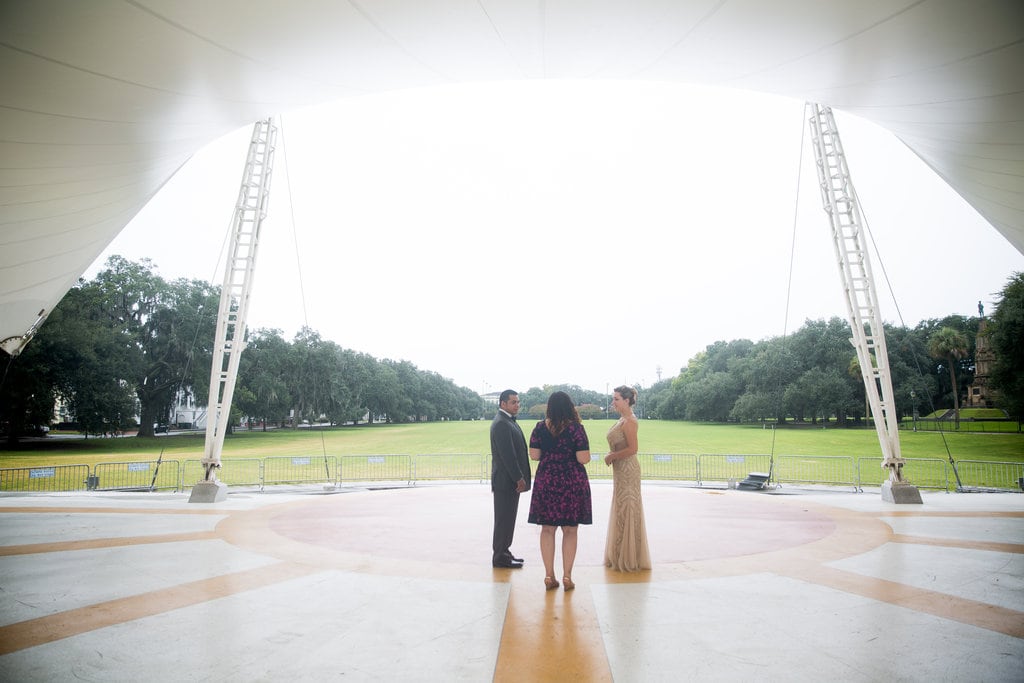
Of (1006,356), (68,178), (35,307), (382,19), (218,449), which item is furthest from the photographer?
(1006,356)

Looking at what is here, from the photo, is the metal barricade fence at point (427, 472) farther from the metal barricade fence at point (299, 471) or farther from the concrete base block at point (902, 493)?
the concrete base block at point (902, 493)

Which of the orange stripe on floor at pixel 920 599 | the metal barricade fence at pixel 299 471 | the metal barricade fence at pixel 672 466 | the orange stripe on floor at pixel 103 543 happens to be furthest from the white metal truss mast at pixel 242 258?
the metal barricade fence at pixel 672 466

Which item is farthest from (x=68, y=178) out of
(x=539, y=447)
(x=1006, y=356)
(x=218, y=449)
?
(x=1006, y=356)

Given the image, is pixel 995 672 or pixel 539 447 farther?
pixel 539 447

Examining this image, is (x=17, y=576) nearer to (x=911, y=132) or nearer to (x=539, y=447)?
(x=539, y=447)

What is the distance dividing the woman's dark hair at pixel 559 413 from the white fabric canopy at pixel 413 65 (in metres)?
3.55

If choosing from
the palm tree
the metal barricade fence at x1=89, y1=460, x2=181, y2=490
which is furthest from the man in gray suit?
the palm tree

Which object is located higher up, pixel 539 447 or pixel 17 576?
pixel 539 447

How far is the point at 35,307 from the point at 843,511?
47.6 feet

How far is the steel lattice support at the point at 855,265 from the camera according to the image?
35.7 feet

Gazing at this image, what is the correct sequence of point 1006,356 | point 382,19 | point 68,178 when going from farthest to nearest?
point 1006,356 < point 68,178 < point 382,19

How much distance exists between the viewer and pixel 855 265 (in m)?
11.2

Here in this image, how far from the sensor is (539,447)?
5285 millimetres

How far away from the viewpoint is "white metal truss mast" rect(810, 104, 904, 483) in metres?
10.9
